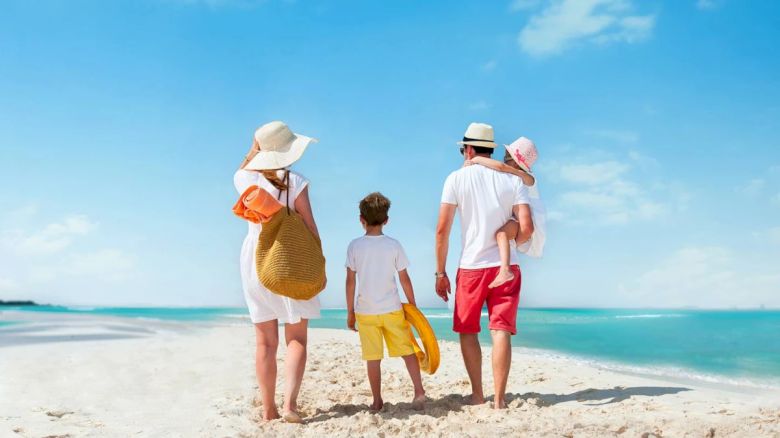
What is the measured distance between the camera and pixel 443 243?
451 centimetres

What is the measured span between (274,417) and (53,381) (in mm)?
2661

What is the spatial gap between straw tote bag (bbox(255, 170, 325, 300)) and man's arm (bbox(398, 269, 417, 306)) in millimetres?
711

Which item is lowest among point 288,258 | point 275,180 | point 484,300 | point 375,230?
point 484,300

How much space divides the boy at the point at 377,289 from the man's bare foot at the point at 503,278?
0.62 metres

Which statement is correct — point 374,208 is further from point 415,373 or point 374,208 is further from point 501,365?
point 501,365

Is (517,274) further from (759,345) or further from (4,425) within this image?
(759,345)

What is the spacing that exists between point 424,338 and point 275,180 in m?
1.64

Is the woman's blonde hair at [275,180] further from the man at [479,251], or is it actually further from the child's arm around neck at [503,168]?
the child's arm around neck at [503,168]

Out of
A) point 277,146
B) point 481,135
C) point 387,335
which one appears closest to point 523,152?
point 481,135

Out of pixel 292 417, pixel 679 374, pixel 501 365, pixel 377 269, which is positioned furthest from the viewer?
pixel 679 374

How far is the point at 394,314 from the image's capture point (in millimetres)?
4465

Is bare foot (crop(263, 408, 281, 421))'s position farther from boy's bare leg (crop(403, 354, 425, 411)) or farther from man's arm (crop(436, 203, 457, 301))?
man's arm (crop(436, 203, 457, 301))

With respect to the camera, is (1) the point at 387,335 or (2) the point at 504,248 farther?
(1) the point at 387,335

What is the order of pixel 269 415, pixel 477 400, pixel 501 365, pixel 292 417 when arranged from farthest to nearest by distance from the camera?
pixel 477 400 → pixel 501 365 → pixel 269 415 → pixel 292 417
